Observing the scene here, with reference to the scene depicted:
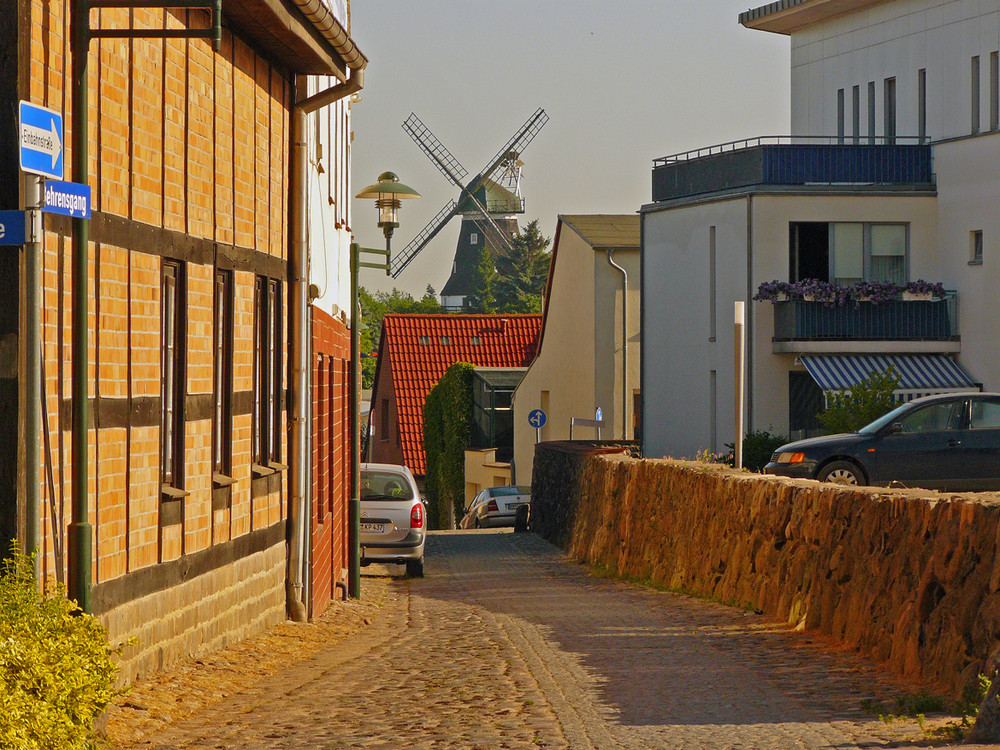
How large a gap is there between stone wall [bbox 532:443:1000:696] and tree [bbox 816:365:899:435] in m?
9.13

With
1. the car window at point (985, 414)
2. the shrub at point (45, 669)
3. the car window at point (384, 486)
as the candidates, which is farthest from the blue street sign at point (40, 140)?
the car window at point (384, 486)

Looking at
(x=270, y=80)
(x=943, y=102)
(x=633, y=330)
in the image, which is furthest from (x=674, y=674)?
(x=633, y=330)

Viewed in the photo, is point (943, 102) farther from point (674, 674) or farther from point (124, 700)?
point (124, 700)

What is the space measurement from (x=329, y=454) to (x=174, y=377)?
7.72m

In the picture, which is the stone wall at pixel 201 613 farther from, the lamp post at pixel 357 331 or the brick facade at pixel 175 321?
the lamp post at pixel 357 331

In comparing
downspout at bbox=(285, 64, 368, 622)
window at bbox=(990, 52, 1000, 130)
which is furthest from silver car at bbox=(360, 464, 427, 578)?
window at bbox=(990, 52, 1000, 130)

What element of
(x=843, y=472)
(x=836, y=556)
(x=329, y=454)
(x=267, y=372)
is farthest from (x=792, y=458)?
(x=267, y=372)

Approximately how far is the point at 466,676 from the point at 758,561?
220 inches

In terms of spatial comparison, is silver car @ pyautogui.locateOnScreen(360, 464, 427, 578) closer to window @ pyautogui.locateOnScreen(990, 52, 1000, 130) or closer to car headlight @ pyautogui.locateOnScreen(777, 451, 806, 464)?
car headlight @ pyautogui.locateOnScreen(777, 451, 806, 464)

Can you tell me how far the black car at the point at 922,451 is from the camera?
2122cm

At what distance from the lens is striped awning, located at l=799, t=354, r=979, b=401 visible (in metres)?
A: 35.7

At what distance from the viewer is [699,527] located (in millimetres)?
18578

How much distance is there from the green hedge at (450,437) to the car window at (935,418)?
112 ft

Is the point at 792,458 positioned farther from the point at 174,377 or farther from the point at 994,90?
the point at 994,90
